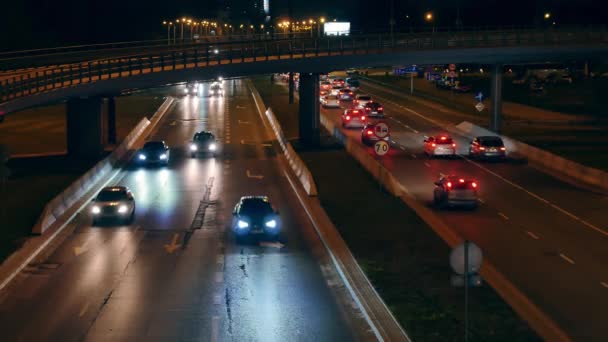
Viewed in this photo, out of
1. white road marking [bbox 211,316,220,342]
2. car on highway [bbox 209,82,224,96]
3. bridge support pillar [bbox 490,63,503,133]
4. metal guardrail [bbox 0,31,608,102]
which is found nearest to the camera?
white road marking [bbox 211,316,220,342]

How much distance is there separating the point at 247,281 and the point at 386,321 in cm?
588

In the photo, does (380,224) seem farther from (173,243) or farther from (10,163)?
(10,163)

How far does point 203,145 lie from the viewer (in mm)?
61938

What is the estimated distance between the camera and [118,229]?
3631 centimetres

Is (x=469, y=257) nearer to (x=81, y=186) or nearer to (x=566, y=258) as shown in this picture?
(x=566, y=258)

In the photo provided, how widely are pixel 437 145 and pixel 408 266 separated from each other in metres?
31.5

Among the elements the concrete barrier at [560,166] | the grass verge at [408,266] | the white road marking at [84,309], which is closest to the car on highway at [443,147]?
the concrete barrier at [560,166]

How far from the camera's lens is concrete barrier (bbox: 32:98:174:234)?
Answer: 3584 cm

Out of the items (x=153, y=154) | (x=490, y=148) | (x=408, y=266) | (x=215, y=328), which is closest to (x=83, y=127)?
(x=153, y=154)

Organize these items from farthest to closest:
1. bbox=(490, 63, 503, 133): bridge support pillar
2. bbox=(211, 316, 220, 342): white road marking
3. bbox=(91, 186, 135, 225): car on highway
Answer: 1. bbox=(490, 63, 503, 133): bridge support pillar
2. bbox=(91, 186, 135, 225): car on highway
3. bbox=(211, 316, 220, 342): white road marking

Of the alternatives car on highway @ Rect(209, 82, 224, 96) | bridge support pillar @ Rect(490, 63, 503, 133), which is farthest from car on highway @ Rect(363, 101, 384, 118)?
car on highway @ Rect(209, 82, 224, 96)

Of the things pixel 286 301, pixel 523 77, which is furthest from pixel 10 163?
pixel 523 77

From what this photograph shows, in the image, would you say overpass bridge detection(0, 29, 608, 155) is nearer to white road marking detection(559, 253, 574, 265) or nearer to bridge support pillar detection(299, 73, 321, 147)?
bridge support pillar detection(299, 73, 321, 147)

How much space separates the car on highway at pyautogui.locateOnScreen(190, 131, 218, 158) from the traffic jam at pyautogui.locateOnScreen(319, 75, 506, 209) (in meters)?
9.90
